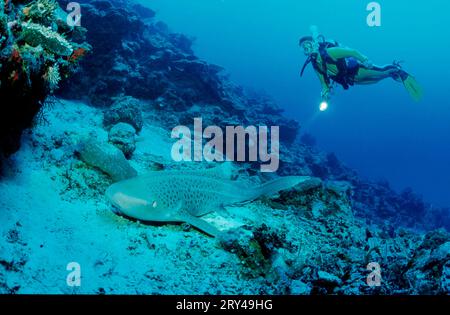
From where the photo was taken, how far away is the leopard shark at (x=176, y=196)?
383 cm

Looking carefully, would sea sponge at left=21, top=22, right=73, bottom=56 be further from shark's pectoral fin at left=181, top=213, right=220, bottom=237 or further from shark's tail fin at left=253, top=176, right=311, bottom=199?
shark's tail fin at left=253, top=176, right=311, bottom=199

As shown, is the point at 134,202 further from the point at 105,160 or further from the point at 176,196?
the point at 105,160

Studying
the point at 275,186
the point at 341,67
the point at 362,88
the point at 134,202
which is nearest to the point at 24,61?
the point at 134,202

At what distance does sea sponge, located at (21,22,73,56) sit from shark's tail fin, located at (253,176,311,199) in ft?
11.7

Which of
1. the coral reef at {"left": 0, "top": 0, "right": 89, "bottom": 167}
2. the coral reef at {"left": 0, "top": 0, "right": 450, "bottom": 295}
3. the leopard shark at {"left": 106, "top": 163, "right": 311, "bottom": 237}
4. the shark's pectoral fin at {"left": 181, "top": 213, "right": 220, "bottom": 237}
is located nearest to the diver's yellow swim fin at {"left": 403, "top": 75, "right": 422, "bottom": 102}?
the coral reef at {"left": 0, "top": 0, "right": 450, "bottom": 295}

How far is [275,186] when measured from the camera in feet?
18.1

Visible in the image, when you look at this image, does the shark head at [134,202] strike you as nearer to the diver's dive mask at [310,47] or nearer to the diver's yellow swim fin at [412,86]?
the diver's dive mask at [310,47]

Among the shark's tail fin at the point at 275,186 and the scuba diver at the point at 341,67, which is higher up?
the scuba diver at the point at 341,67

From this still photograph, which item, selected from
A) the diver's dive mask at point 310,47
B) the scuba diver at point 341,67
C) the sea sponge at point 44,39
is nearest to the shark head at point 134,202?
the sea sponge at point 44,39

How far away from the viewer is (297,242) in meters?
4.49

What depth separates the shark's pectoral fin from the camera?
156 inches

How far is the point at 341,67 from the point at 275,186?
4.81m

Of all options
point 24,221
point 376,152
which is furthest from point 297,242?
point 376,152

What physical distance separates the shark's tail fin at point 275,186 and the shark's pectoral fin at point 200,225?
5.17 feet
